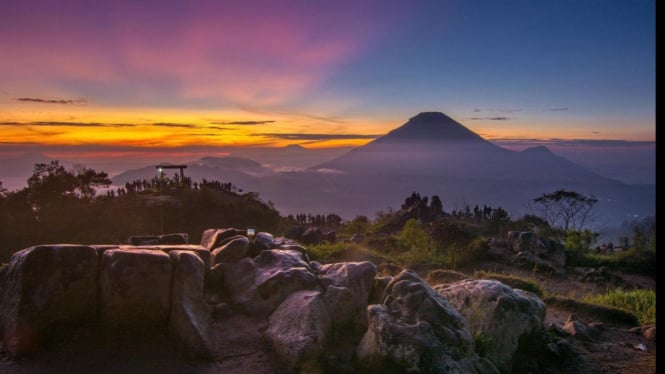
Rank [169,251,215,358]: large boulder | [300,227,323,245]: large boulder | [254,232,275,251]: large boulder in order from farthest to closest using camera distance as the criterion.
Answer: [300,227,323,245]: large boulder
[254,232,275,251]: large boulder
[169,251,215,358]: large boulder

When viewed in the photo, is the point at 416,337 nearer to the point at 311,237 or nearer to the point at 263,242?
the point at 263,242

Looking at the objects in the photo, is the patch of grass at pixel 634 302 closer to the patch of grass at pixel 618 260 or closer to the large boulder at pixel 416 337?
the patch of grass at pixel 618 260

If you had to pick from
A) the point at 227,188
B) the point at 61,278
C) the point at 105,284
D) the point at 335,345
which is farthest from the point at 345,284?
the point at 227,188

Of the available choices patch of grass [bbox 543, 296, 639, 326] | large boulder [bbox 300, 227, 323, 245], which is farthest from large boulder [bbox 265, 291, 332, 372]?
large boulder [bbox 300, 227, 323, 245]

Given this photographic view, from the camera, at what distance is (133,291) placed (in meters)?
8.18

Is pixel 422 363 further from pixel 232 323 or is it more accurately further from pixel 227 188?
pixel 227 188

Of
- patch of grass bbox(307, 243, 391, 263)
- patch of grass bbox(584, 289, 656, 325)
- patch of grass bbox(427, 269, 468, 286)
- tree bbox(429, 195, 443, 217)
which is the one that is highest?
patch of grass bbox(427, 269, 468, 286)

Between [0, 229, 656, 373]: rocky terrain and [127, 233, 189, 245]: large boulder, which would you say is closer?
[0, 229, 656, 373]: rocky terrain

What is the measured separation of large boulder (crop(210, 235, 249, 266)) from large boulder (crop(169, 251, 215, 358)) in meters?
1.98

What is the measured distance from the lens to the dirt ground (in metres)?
7.38

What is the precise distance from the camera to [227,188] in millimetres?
26922

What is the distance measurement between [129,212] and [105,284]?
14.1 metres

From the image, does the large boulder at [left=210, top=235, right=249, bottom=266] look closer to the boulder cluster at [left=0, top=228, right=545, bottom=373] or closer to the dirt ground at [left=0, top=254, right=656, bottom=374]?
the boulder cluster at [left=0, top=228, right=545, bottom=373]

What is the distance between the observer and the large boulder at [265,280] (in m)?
9.58
